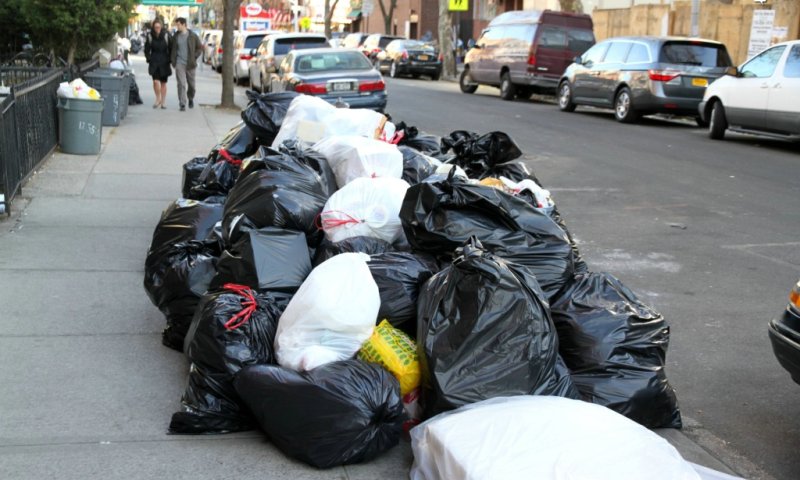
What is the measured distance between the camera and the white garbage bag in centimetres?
719

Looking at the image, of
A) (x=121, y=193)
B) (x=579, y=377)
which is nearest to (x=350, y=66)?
(x=121, y=193)

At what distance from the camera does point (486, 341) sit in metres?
3.69

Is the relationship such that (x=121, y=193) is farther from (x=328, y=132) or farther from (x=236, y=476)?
(x=236, y=476)

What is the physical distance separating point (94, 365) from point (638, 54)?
15.5 meters

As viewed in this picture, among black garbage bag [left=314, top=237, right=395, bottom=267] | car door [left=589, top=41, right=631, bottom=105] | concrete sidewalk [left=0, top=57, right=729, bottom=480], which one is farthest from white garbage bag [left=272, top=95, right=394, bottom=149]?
car door [left=589, top=41, right=631, bottom=105]

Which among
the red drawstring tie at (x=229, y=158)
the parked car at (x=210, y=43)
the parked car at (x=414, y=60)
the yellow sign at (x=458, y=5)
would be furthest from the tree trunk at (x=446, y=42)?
the red drawstring tie at (x=229, y=158)

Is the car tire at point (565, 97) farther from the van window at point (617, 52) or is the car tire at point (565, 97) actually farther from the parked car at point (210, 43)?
the parked car at point (210, 43)

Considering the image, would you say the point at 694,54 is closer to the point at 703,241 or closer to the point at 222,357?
the point at 703,241

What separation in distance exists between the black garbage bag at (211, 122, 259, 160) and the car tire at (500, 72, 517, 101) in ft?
53.0

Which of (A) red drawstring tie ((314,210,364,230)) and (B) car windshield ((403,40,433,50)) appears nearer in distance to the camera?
(A) red drawstring tie ((314,210,364,230))

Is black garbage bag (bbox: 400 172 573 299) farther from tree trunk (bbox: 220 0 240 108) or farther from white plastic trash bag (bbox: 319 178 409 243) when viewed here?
tree trunk (bbox: 220 0 240 108)

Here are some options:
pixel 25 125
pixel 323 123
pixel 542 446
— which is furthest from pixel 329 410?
pixel 25 125

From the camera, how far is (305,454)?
359 cm

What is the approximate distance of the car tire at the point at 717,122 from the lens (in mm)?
15625
